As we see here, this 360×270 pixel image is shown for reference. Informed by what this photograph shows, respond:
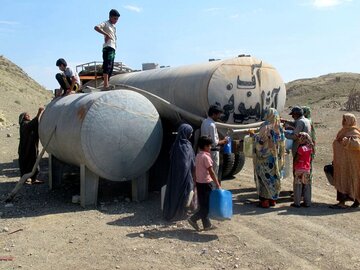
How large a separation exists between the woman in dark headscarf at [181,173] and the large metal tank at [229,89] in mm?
1551

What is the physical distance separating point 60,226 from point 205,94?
9.93 feet

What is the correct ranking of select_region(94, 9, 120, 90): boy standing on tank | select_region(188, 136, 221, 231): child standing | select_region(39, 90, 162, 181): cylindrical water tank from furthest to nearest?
select_region(94, 9, 120, 90): boy standing on tank
select_region(39, 90, 162, 181): cylindrical water tank
select_region(188, 136, 221, 231): child standing

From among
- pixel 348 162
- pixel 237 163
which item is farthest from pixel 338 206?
pixel 237 163

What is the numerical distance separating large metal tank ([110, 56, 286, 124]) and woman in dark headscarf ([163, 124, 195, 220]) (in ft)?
5.09

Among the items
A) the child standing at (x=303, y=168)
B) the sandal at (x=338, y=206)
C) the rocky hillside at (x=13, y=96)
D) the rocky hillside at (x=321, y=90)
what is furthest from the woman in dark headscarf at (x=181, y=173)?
the rocky hillside at (x=321, y=90)

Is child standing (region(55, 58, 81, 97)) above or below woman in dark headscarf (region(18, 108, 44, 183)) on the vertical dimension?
above

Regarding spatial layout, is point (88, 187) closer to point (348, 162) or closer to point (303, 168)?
point (303, 168)

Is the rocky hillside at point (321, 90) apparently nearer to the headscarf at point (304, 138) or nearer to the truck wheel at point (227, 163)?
the truck wheel at point (227, 163)

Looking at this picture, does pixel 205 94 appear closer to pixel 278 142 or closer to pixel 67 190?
pixel 278 142

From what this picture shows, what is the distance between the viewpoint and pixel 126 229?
229 inches

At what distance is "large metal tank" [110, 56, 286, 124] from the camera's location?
723 centimetres

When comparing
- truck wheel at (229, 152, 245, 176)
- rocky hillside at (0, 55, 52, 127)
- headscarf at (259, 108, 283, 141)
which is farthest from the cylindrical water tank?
rocky hillside at (0, 55, 52, 127)

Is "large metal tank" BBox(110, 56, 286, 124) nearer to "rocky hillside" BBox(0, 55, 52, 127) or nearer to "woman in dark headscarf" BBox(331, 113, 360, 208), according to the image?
"woman in dark headscarf" BBox(331, 113, 360, 208)

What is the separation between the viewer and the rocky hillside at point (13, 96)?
27708 mm
